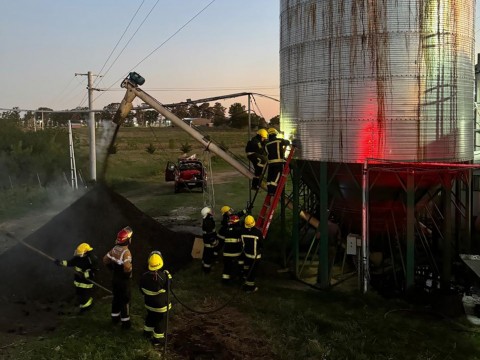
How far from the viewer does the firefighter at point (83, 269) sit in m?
8.80

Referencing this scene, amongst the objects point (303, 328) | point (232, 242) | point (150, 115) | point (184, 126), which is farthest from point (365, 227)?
point (150, 115)

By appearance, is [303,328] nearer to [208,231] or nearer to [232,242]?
[232,242]

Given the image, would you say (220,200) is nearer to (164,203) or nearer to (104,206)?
(164,203)

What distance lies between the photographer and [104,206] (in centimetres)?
1331

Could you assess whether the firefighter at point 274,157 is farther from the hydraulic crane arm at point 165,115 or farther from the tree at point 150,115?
the tree at point 150,115

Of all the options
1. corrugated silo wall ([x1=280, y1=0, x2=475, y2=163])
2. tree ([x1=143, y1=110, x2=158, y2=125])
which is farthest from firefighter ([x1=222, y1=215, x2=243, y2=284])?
tree ([x1=143, y1=110, x2=158, y2=125])

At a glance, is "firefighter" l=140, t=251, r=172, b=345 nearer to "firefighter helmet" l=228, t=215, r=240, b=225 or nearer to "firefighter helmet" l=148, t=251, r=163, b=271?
"firefighter helmet" l=148, t=251, r=163, b=271

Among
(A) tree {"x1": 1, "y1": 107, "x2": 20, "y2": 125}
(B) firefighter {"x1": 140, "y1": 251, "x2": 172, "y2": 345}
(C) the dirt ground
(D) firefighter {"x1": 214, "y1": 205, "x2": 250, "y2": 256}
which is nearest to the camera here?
(B) firefighter {"x1": 140, "y1": 251, "x2": 172, "y2": 345}

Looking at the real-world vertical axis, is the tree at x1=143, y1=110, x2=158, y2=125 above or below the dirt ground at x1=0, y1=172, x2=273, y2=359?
above

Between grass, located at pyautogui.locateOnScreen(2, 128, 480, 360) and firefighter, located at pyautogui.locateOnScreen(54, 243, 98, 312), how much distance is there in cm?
35

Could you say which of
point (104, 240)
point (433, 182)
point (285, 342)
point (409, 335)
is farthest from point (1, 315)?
Result: point (433, 182)

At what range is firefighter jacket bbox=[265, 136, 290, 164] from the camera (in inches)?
438

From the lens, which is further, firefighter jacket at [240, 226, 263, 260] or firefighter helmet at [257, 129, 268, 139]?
firefighter helmet at [257, 129, 268, 139]

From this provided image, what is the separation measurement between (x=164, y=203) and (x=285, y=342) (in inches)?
737
